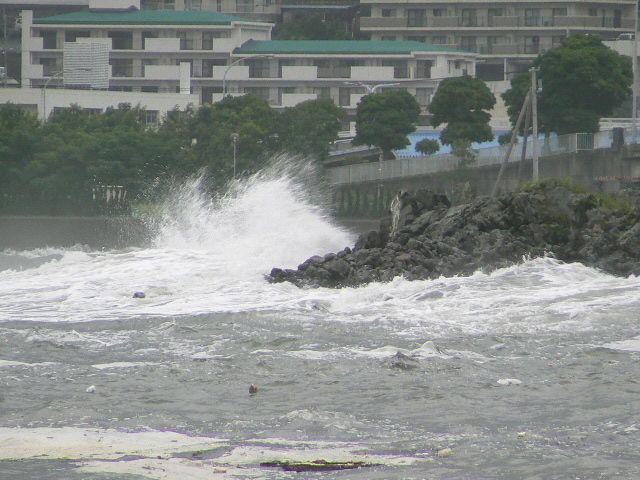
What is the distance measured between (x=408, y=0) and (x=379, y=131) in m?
30.6

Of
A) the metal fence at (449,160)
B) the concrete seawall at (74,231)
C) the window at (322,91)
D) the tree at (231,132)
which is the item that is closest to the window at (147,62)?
the window at (322,91)

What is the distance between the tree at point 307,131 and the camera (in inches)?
2127

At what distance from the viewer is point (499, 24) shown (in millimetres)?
84750

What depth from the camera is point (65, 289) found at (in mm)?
26438

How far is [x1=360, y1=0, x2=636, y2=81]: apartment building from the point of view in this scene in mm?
83688

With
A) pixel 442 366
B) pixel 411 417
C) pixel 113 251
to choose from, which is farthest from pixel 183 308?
pixel 113 251

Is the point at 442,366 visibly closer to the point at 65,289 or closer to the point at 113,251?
the point at 65,289

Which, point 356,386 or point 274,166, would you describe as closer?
point 356,386

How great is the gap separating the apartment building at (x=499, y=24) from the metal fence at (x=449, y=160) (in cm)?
3168

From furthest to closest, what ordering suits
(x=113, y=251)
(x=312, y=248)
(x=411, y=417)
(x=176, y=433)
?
1. (x=113, y=251)
2. (x=312, y=248)
3. (x=411, y=417)
4. (x=176, y=433)

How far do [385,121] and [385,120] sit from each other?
0.43 ft

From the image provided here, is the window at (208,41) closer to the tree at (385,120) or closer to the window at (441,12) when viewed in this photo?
the window at (441,12)

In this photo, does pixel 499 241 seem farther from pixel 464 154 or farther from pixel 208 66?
pixel 208 66

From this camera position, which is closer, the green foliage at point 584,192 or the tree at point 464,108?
the green foliage at point 584,192
